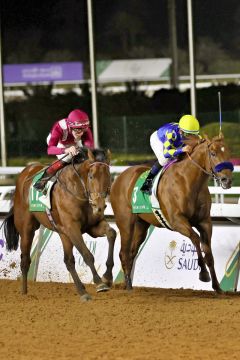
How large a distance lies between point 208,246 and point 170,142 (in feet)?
3.80

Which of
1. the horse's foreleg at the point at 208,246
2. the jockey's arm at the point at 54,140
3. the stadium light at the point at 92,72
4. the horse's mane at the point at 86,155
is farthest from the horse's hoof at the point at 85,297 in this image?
the stadium light at the point at 92,72

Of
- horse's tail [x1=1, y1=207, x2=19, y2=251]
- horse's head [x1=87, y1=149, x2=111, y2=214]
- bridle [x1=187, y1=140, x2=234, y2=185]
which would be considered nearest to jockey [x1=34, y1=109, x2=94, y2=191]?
horse's head [x1=87, y1=149, x2=111, y2=214]

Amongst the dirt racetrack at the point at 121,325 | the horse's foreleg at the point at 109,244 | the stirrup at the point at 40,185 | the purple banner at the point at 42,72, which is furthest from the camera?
the purple banner at the point at 42,72

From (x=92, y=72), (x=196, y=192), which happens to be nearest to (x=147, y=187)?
(x=196, y=192)

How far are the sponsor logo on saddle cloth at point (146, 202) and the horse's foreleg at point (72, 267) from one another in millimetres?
909

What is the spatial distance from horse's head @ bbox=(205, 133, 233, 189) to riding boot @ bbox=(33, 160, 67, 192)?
156 cm

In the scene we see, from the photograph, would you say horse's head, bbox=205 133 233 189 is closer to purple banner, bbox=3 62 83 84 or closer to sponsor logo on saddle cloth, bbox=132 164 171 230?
sponsor logo on saddle cloth, bbox=132 164 171 230

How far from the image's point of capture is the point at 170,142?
36.2 feet

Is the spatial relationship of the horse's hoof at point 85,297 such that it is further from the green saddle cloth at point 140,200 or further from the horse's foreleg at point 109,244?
the green saddle cloth at point 140,200

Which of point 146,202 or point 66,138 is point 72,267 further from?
point 66,138

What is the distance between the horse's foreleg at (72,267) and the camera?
415 inches

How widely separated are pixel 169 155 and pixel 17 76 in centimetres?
715

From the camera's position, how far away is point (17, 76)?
17.7 meters

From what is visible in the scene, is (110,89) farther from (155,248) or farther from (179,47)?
(155,248)
